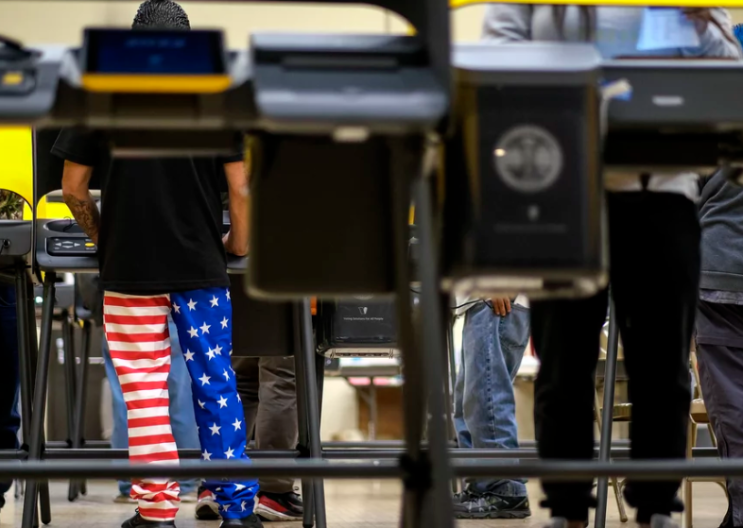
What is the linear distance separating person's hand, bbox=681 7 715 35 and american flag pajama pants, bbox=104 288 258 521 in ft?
4.28

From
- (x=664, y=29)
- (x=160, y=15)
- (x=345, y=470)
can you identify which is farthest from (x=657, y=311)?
(x=160, y=15)

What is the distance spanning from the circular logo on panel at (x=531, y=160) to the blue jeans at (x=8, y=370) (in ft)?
7.30

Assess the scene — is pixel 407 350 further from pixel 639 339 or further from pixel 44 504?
pixel 44 504

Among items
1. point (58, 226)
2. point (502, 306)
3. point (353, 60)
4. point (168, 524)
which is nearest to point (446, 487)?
point (353, 60)

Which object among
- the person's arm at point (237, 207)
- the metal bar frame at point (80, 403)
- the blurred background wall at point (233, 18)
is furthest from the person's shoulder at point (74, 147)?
the blurred background wall at point (233, 18)

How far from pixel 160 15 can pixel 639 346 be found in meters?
1.52

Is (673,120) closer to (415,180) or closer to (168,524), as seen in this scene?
(415,180)

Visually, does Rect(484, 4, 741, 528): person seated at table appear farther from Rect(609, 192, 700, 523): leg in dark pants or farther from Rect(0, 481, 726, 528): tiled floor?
Rect(0, 481, 726, 528): tiled floor

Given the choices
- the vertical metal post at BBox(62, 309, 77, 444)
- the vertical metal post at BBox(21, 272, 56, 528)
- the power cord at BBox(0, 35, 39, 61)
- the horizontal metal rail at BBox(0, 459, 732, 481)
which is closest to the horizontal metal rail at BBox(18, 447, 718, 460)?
the vertical metal post at BBox(21, 272, 56, 528)

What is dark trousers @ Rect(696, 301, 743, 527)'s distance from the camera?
2.79 m

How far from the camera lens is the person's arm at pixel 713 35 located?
176 cm

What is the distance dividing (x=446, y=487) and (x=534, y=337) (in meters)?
0.62

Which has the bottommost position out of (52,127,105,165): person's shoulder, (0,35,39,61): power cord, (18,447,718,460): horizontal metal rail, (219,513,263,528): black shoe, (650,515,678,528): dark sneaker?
(18,447,718,460): horizontal metal rail

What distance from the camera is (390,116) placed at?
1177mm
